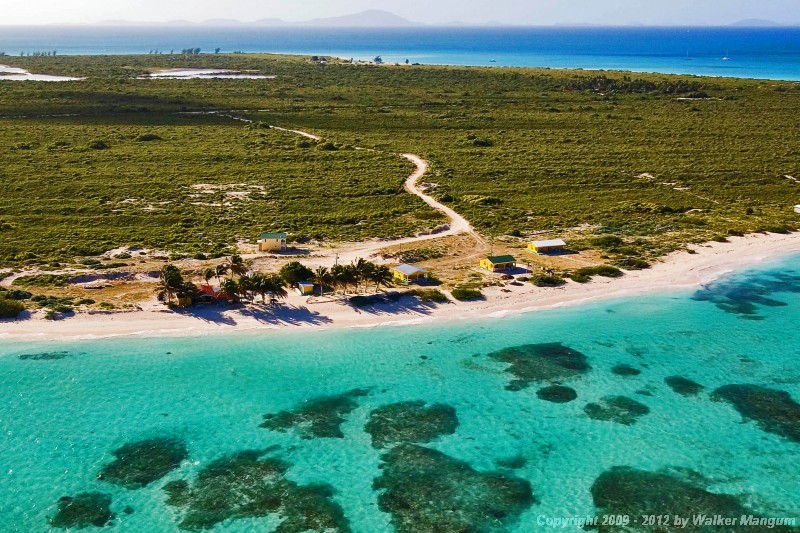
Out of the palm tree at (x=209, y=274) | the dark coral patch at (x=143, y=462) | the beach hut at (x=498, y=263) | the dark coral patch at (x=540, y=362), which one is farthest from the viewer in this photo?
the beach hut at (x=498, y=263)

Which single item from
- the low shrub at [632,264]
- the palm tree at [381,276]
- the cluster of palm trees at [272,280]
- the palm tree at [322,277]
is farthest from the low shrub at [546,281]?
the palm tree at [322,277]

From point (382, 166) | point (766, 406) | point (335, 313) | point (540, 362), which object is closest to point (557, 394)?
point (540, 362)

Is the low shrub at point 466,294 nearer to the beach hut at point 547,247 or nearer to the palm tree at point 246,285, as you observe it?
the beach hut at point 547,247

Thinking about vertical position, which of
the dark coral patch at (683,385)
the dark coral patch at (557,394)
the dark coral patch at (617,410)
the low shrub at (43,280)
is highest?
the low shrub at (43,280)

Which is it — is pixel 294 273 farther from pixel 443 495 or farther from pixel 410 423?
pixel 443 495

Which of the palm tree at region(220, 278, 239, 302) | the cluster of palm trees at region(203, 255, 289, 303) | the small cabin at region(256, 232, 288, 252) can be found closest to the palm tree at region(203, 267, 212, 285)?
the cluster of palm trees at region(203, 255, 289, 303)

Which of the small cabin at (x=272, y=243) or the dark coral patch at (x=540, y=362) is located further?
the small cabin at (x=272, y=243)
